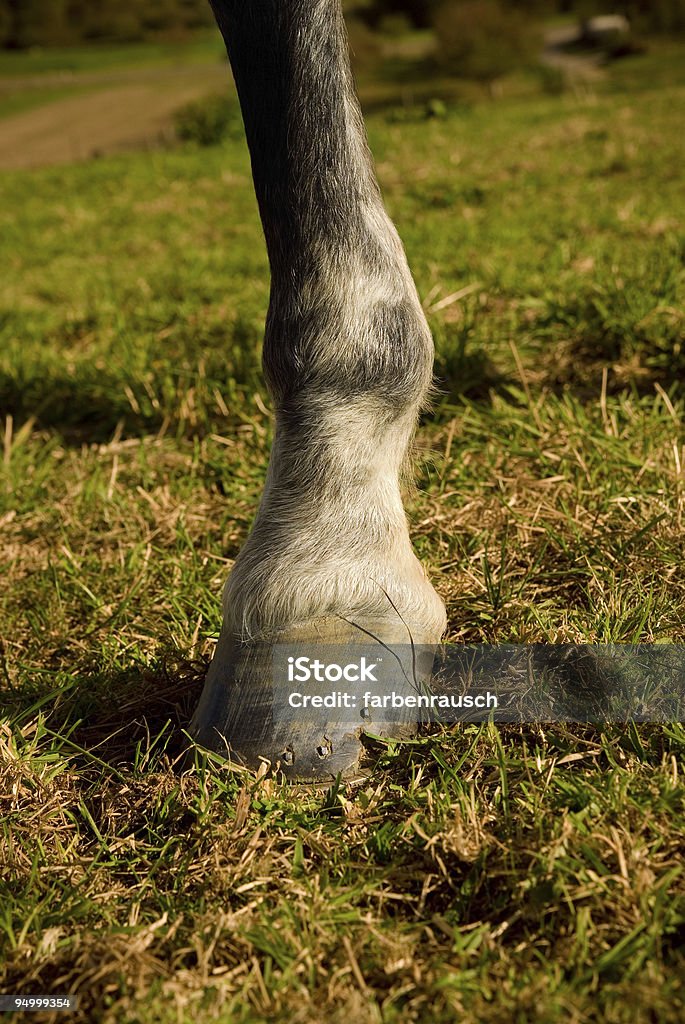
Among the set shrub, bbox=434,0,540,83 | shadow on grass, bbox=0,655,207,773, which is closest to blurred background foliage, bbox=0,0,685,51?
shrub, bbox=434,0,540,83

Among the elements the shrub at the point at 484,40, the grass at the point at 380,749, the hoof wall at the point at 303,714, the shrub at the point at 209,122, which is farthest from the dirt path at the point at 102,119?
the hoof wall at the point at 303,714

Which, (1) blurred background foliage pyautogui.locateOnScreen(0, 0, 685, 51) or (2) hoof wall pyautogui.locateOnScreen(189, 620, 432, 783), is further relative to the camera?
(1) blurred background foliage pyautogui.locateOnScreen(0, 0, 685, 51)

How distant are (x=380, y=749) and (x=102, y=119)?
1781 cm

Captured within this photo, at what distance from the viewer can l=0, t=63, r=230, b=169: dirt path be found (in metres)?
13.6

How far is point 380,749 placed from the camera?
5.39 feet

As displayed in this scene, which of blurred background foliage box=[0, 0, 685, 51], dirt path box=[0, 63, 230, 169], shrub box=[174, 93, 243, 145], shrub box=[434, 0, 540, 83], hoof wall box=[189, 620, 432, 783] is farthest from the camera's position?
blurred background foliage box=[0, 0, 685, 51]

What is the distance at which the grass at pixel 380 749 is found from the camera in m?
1.28

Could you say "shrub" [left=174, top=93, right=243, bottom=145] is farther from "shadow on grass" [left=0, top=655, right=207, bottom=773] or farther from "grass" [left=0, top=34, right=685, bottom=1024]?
"shadow on grass" [left=0, top=655, right=207, bottom=773]
